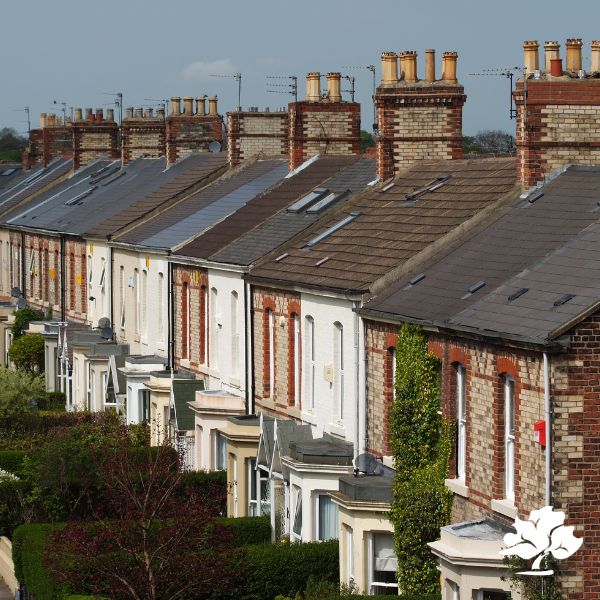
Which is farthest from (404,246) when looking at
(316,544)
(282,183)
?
(282,183)

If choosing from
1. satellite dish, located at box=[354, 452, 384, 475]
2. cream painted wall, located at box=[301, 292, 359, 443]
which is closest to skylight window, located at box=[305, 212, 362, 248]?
cream painted wall, located at box=[301, 292, 359, 443]

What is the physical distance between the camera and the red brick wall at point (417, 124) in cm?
3794

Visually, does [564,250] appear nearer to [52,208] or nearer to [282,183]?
[282,183]

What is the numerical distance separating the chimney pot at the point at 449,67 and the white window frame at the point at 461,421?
534 inches

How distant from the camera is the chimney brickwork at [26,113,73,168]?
87500 millimetres

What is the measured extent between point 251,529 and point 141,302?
18.4 metres

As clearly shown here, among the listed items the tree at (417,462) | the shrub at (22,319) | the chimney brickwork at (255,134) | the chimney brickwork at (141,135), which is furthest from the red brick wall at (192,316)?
the chimney brickwork at (141,135)

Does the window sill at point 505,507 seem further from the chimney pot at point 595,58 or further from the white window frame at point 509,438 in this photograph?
the chimney pot at point 595,58

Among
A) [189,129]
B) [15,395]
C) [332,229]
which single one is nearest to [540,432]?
[332,229]

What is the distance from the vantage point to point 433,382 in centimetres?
2667

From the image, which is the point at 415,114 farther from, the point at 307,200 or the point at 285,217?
the point at 285,217

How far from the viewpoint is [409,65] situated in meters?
38.1

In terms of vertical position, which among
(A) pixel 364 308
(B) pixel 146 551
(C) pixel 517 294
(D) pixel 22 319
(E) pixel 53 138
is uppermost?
(E) pixel 53 138

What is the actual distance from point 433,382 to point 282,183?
19842mm
